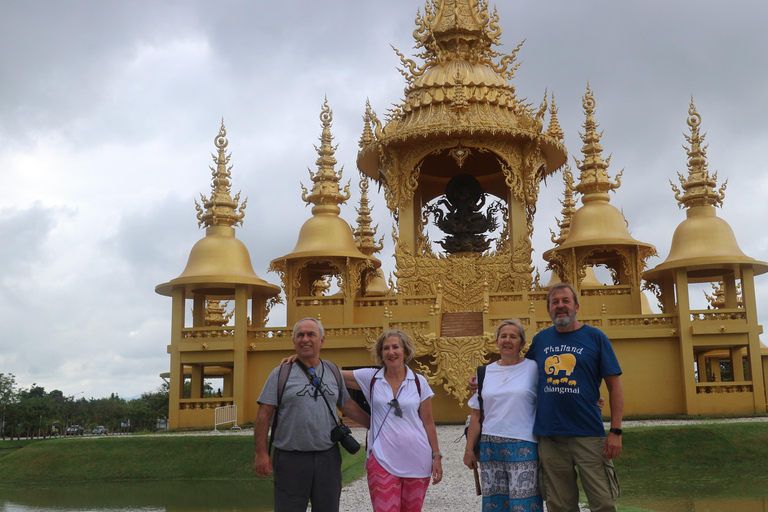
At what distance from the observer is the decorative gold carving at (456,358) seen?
16.8 m

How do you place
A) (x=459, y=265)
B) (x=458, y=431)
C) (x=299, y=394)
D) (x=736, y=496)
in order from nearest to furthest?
(x=299, y=394)
(x=736, y=496)
(x=458, y=431)
(x=459, y=265)

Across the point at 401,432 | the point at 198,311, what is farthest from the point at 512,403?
the point at 198,311

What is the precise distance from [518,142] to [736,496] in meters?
13.7

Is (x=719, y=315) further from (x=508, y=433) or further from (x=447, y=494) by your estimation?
(x=508, y=433)

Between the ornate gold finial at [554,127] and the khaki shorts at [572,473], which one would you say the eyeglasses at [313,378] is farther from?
the ornate gold finial at [554,127]

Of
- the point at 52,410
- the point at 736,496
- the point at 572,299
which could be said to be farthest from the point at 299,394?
the point at 52,410

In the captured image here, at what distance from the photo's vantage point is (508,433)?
4.82 meters

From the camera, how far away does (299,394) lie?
186 inches

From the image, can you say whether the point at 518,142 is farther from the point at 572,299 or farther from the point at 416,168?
the point at 572,299

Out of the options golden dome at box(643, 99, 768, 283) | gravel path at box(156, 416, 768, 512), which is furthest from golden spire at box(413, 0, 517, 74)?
gravel path at box(156, 416, 768, 512)

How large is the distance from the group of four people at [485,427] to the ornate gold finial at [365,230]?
2192cm

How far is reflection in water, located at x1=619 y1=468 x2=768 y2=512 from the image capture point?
28.3ft

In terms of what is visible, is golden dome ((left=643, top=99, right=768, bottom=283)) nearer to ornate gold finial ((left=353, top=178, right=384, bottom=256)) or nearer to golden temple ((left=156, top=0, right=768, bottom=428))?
golden temple ((left=156, top=0, right=768, bottom=428))

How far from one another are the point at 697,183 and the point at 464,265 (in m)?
6.28
